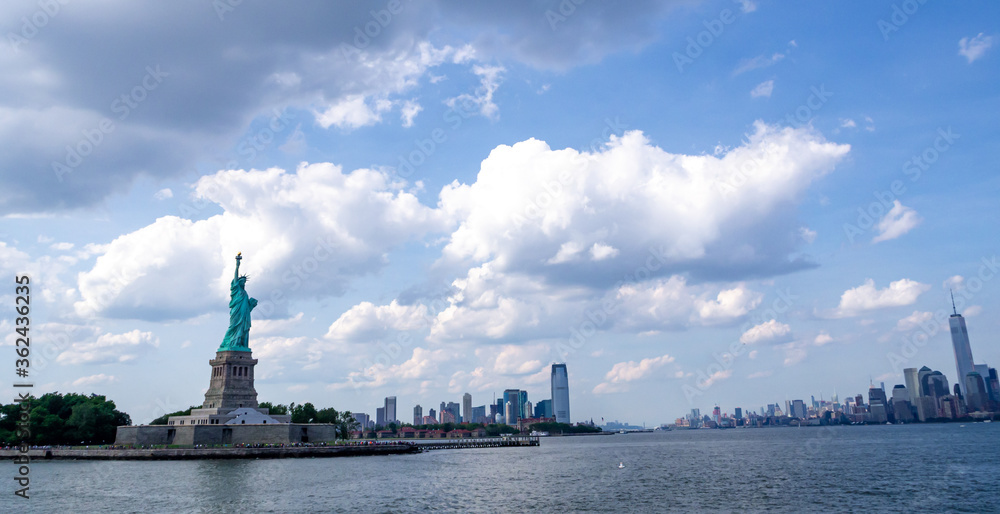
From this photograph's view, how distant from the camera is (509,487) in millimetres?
72938

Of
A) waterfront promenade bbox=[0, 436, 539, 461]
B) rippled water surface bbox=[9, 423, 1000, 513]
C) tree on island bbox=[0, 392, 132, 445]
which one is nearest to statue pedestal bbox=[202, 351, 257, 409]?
waterfront promenade bbox=[0, 436, 539, 461]

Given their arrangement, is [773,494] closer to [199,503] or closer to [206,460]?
[199,503]

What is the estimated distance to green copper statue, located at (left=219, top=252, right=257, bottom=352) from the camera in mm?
Result: 125250

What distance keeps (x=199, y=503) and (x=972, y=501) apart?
67.1m

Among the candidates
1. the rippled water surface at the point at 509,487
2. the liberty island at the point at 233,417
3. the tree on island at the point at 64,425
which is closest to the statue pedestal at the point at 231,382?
the liberty island at the point at 233,417

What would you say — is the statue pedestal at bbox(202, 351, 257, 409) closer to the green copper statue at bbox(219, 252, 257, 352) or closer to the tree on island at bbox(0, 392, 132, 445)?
the green copper statue at bbox(219, 252, 257, 352)

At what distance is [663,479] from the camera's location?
262 ft

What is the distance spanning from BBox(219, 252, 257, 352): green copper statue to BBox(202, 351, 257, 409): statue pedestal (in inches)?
Answer: 66.8

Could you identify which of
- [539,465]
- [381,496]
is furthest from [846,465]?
[381,496]

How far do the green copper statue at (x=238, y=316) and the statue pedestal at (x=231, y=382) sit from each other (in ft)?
5.57

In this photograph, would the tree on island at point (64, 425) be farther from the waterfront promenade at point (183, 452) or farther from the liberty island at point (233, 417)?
the liberty island at point (233, 417)

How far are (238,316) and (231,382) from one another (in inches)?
517

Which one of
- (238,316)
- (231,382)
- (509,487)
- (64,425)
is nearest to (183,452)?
(231,382)

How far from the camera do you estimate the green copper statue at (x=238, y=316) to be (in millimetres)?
125250
